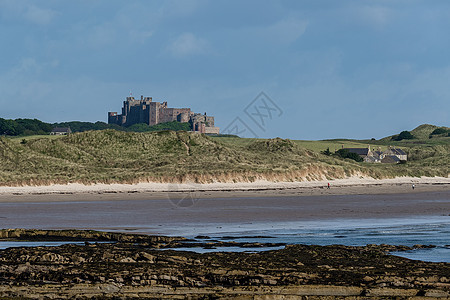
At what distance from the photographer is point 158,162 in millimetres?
79312

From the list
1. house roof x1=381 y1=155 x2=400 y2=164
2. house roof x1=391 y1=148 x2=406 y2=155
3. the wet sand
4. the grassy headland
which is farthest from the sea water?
house roof x1=391 y1=148 x2=406 y2=155

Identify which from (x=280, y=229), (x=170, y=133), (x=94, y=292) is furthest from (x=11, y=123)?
(x=94, y=292)

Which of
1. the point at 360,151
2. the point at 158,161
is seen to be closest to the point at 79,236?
the point at 158,161

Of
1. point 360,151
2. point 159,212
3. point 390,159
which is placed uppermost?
point 360,151

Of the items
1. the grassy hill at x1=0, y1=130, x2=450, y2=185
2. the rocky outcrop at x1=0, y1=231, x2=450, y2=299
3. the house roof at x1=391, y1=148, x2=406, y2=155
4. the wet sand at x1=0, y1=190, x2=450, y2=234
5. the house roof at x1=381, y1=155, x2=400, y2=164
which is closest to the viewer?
the rocky outcrop at x1=0, y1=231, x2=450, y2=299

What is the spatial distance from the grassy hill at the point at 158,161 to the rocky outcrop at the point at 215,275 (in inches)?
1669

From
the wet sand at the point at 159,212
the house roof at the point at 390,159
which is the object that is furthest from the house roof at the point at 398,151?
the wet sand at the point at 159,212

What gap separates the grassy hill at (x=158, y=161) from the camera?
6562 cm

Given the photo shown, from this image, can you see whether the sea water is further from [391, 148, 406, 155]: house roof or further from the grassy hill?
[391, 148, 406, 155]: house roof

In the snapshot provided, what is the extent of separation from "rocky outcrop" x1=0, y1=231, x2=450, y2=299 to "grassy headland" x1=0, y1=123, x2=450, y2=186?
1669 inches

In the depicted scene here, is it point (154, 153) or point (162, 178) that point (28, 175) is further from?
point (154, 153)

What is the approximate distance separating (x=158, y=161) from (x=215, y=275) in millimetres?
67152

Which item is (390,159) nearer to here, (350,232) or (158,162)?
(158,162)

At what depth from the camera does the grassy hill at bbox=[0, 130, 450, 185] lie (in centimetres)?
6562
